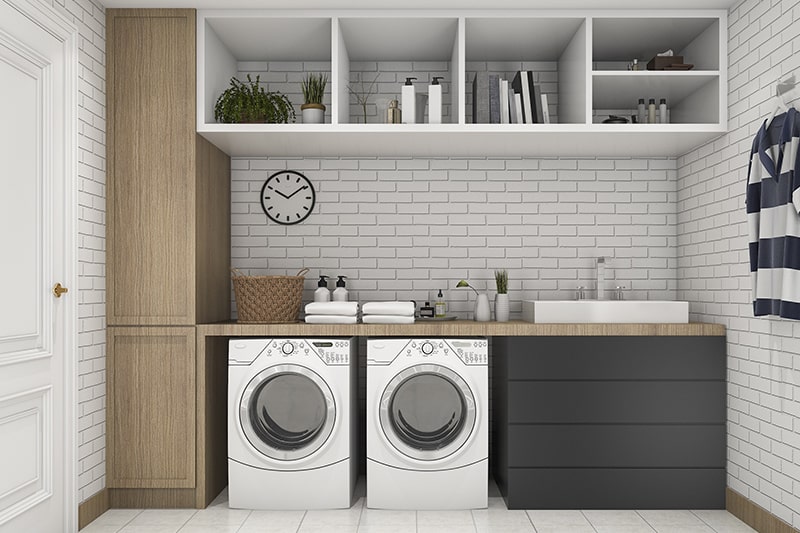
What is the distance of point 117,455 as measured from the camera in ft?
12.1

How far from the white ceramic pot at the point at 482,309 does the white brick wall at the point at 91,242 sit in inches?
79.5

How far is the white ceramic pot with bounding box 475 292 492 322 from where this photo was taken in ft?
13.7

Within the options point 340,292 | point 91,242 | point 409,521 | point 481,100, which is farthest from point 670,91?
point 91,242

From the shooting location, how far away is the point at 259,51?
14.0 ft

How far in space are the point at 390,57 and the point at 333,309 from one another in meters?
1.64

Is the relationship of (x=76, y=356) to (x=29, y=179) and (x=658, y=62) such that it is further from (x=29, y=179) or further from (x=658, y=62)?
(x=658, y=62)

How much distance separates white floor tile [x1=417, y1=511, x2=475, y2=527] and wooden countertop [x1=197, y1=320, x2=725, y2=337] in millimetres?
894

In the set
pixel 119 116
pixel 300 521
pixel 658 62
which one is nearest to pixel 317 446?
pixel 300 521

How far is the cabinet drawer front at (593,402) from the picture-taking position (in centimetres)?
369

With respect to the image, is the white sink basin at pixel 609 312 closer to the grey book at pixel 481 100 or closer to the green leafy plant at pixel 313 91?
the grey book at pixel 481 100

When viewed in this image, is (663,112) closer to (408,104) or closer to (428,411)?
(408,104)

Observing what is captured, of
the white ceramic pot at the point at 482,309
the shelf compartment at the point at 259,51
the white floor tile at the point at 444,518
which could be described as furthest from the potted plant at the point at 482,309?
the shelf compartment at the point at 259,51

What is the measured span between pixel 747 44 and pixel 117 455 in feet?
12.3

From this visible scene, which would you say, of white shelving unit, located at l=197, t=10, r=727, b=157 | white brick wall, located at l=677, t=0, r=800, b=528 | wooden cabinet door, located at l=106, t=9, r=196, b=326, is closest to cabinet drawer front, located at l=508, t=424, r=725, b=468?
white brick wall, located at l=677, t=0, r=800, b=528
